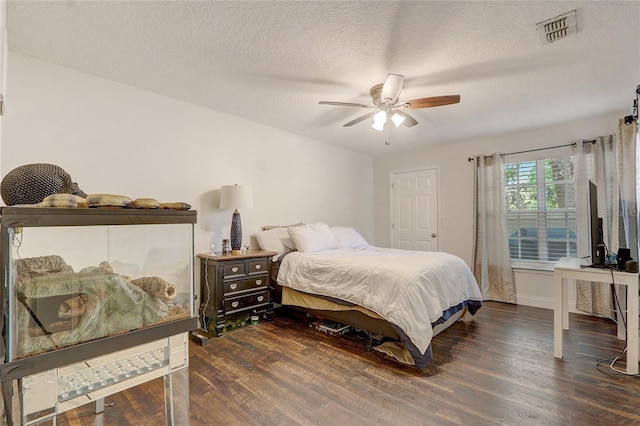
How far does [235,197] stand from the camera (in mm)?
3176

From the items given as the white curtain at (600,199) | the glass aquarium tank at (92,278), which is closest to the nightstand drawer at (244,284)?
the glass aquarium tank at (92,278)

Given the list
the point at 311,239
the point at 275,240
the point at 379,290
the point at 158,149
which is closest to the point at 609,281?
the point at 379,290

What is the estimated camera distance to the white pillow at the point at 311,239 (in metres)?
3.47

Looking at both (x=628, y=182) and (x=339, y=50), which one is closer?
(x=339, y=50)

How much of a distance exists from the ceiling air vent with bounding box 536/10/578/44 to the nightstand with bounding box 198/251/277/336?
2968 millimetres

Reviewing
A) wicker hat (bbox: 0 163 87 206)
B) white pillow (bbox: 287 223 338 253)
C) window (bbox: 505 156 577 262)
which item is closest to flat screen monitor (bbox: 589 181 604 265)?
window (bbox: 505 156 577 262)

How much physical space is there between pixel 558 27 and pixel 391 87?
1.06 meters

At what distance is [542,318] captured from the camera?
340 centimetres

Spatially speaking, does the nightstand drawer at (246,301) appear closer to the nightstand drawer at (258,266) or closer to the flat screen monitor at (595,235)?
the nightstand drawer at (258,266)

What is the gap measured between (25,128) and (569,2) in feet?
12.3

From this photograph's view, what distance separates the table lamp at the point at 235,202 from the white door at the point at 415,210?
120 inches

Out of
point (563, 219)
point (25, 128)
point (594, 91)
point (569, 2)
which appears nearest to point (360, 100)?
point (569, 2)

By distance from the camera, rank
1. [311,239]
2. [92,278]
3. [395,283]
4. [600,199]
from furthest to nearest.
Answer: [311,239]
[600,199]
[395,283]
[92,278]

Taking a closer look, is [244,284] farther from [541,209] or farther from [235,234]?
[541,209]
